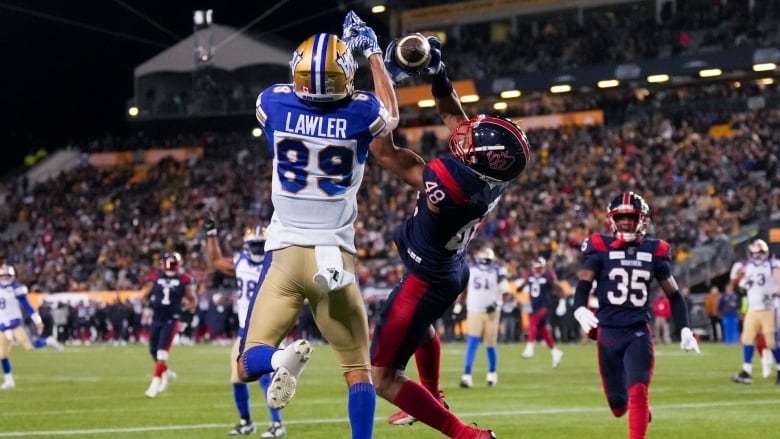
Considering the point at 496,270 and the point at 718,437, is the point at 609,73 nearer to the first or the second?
the point at 496,270

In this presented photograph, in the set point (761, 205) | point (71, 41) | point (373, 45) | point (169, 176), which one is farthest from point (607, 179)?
point (373, 45)

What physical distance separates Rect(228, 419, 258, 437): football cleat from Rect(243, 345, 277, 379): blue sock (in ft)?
16.6

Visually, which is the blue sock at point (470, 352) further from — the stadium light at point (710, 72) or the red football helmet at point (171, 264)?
the stadium light at point (710, 72)

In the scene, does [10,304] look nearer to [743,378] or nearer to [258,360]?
[743,378]

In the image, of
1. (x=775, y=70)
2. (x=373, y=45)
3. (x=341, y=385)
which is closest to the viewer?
(x=373, y=45)

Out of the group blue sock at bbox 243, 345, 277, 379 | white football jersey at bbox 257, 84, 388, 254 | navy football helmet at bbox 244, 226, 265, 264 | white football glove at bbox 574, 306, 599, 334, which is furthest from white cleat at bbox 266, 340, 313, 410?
navy football helmet at bbox 244, 226, 265, 264

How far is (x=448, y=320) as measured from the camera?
1377 inches

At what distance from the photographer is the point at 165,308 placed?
17797 millimetres

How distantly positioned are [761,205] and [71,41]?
2928 centimetres

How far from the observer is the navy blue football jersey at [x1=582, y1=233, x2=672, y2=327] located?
948 centimetres

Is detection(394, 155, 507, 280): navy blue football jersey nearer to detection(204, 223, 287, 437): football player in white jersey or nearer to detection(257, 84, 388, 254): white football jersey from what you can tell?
detection(257, 84, 388, 254): white football jersey

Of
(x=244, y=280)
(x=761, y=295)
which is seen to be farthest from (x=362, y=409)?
(x=761, y=295)

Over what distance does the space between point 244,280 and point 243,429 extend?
6.68ft

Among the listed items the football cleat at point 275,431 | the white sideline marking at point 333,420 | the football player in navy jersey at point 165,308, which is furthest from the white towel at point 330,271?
the football player in navy jersey at point 165,308
